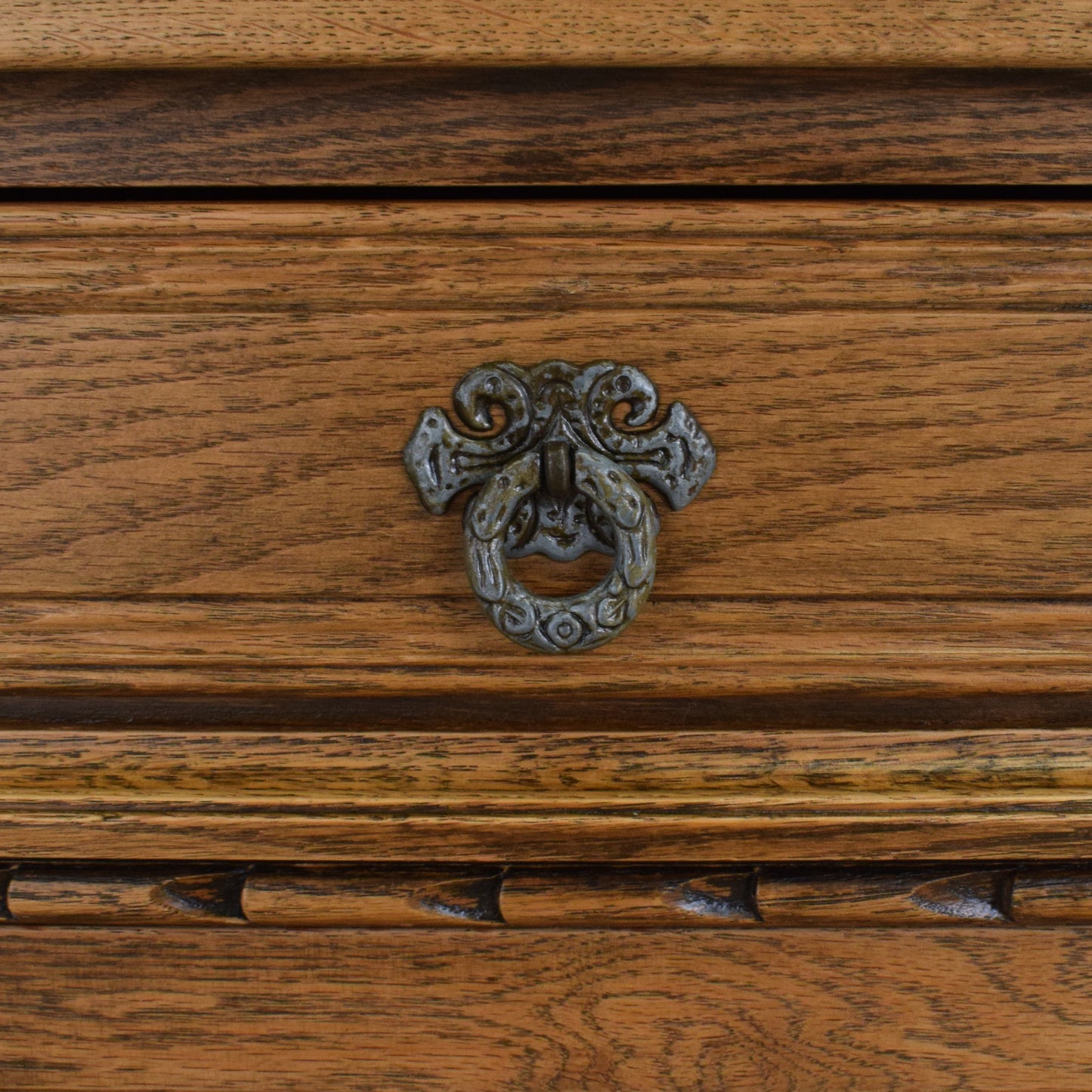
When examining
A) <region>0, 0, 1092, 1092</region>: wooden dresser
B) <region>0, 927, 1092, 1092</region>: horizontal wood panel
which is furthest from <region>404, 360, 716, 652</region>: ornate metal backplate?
<region>0, 927, 1092, 1092</region>: horizontal wood panel

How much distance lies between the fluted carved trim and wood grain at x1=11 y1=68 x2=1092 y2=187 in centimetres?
22

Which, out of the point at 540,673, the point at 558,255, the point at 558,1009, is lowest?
the point at 558,1009

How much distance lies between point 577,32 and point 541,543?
0.14m

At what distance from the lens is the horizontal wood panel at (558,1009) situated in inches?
13.4

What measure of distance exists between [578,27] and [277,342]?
122 mm

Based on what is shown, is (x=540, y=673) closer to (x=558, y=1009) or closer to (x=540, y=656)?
(x=540, y=656)

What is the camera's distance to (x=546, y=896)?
1.10 ft

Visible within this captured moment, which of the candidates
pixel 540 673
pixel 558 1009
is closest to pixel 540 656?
pixel 540 673

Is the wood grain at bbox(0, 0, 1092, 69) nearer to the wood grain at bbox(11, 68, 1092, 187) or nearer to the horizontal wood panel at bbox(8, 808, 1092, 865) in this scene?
the wood grain at bbox(11, 68, 1092, 187)

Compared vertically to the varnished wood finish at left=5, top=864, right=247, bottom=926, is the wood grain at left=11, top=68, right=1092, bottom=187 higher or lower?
higher

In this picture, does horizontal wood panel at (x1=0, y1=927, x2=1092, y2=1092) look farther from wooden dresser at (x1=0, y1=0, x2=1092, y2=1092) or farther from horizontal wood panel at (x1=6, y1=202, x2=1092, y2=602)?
horizontal wood panel at (x1=6, y1=202, x2=1092, y2=602)

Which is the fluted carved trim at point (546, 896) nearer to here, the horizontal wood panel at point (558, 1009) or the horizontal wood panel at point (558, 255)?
the horizontal wood panel at point (558, 1009)

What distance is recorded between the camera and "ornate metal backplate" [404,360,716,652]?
0.30 meters

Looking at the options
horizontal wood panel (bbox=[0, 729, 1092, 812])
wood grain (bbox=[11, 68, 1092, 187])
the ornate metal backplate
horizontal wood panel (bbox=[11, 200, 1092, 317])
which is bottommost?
horizontal wood panel (bbox=[0, 729, 1092, 812])
